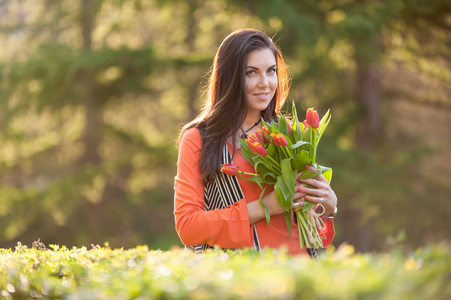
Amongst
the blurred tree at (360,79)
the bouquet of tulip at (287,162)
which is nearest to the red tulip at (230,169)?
the bouquet of tulip at (287,162)

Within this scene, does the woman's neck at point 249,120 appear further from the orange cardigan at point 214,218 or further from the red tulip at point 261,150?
the red tulip at point 261,150

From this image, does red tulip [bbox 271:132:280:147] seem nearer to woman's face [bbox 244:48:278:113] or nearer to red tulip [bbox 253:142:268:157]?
red tulip [bbox 253:142:268:157]

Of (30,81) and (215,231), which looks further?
(30,81)

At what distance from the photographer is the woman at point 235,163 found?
102 inches

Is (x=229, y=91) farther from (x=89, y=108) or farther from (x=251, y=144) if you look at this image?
(x=89, y=108)

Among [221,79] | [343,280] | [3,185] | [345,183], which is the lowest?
[343,280]

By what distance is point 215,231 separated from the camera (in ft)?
8.45

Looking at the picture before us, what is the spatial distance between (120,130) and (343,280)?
13.0 metres

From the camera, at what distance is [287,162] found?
Answer: 100.0 inches

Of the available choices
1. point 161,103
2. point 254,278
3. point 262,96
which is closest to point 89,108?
point 161,103

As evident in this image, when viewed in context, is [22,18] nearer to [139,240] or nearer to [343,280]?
[139,240]

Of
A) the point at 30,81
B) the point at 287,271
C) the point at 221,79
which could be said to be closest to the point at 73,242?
the point at 30,81

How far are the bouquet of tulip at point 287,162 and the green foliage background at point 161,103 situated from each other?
8.11 metres

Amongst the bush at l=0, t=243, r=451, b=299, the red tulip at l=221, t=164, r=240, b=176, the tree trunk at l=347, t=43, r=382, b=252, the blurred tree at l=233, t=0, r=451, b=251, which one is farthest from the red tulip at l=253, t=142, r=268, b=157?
the tree trunk at l=347, t=43, r=382, b=252
